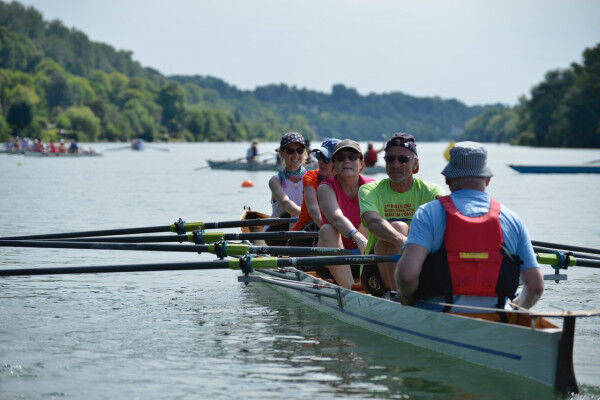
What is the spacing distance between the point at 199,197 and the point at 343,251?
74.0 ft

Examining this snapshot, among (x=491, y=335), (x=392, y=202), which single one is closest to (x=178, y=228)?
(x=392, y=202)

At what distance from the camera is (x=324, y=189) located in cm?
928

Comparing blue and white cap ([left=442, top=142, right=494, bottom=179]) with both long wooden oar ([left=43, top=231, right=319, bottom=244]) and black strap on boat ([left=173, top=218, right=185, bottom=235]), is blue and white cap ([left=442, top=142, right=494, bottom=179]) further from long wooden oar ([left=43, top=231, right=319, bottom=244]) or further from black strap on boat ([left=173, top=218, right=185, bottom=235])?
black strap on boat ([left=173, top=218, right=185, bottom=235])

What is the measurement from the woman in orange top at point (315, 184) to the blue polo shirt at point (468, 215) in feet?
11.8

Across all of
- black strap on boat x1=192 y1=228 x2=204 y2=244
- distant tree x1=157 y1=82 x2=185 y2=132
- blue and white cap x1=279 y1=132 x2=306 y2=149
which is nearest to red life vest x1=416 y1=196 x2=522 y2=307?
blue and white cap x1=279 y1=132 x2=306 y2=149

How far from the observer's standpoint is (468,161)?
624 centimetres

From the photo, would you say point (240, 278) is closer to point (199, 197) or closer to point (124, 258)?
point (124, 258)

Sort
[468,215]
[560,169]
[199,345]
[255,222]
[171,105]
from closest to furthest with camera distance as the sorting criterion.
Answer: [468,215], [199,345], [255,222], [560,169], [171,105]

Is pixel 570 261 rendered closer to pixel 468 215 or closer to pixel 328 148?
pixel 328 148

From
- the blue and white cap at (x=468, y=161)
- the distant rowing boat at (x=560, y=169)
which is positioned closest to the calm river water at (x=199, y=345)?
the blue and white cap at (x=468, y=161)

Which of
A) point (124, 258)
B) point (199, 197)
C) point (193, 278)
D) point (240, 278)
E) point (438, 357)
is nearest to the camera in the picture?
point (438, 357)

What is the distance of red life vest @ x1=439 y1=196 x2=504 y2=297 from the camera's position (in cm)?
622

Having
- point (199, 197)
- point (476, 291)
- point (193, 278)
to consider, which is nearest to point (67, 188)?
point (199, 197)

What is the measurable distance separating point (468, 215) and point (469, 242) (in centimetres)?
19
